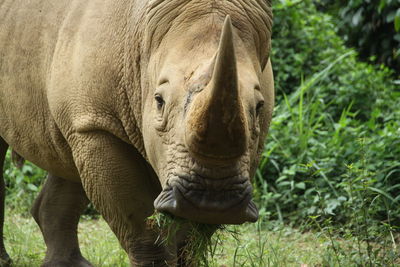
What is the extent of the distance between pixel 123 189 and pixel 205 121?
119 centimetres


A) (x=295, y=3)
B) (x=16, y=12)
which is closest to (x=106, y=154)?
(x=16, y=12)

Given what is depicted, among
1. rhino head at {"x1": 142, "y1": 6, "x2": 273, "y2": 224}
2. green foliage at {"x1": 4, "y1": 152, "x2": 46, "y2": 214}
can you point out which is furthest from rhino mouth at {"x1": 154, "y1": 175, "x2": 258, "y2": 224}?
green foliage at {"x1": 4, "y1": 152, "x2": 46, "y2": 214}

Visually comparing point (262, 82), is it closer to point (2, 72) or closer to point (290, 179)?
point (2, 72)

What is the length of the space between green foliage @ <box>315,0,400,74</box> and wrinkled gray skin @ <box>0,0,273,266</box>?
5.15 m

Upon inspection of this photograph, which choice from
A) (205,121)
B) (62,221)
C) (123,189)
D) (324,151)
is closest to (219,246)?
(62,221)

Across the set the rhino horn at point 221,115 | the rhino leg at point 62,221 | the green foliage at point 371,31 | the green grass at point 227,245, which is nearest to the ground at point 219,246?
the green grass at point 227,245

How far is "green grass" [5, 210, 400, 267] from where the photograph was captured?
541 cm

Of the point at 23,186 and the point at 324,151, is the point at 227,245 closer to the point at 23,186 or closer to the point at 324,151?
the point at 324,151

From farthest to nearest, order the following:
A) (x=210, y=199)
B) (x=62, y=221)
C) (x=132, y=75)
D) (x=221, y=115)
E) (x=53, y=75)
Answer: (x=62, y=221), (x=53, y=75), (x=132, y=75), (x=210, y=199), (x=221, y=115)

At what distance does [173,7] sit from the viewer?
3.71 metres

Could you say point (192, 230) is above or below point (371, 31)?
above

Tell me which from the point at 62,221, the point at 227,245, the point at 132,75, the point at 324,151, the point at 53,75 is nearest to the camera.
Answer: the point at 132,75

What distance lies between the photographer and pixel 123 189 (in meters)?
4.14

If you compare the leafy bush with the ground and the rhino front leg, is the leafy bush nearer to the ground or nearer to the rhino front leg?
the ground
